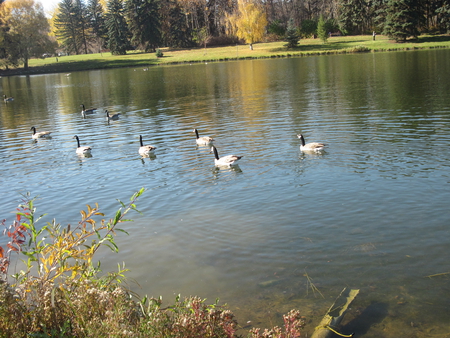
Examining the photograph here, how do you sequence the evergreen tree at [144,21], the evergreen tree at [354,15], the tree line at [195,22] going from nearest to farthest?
the tree line at [195,22] → the evergreen tree at [354,15] → the evergreen tree at [144,21]

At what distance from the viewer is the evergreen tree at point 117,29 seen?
9894 centimetres

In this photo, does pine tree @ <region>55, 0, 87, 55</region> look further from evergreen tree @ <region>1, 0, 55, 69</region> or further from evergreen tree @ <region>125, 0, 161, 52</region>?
evergreen tree @ <region>1, 0, 55, 69</region>

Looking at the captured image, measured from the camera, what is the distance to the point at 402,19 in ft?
241

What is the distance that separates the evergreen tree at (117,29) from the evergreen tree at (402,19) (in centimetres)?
6184

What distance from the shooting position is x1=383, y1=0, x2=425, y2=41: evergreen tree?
72.9 m

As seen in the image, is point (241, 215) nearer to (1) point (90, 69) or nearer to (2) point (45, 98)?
(2) point (45, 98)

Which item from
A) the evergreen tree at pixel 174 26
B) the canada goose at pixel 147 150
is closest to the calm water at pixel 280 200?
the canada goose at pixel 147 150

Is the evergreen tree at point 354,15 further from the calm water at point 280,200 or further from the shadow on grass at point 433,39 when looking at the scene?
the calm water at point 280,200

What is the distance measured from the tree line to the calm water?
62.5m

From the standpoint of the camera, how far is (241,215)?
33.8ft

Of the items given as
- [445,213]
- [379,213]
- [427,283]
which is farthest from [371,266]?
[445,213]

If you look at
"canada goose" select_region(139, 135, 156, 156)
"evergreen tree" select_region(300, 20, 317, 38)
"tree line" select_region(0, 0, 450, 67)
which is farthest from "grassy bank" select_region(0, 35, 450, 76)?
"canada goose" select_region(139, 135, 156, 156)

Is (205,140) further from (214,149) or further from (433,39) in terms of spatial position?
(433,39)

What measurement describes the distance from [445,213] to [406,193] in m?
1.42
